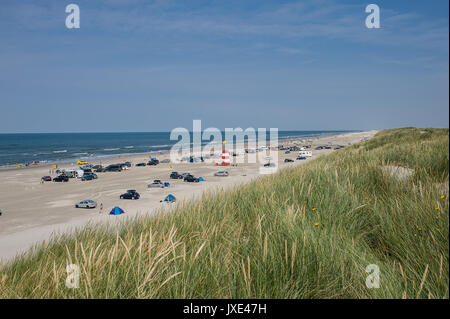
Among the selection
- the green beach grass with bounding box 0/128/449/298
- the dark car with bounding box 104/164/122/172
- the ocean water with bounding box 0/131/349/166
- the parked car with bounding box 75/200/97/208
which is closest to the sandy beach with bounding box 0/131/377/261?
the parked car with bounding box 75/200/97/208

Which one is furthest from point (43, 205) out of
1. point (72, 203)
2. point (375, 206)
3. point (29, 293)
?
point (375, 206)

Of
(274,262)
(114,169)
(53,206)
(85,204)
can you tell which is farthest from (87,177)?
(274,262)

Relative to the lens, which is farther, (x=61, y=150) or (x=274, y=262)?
(x=61, y=150)

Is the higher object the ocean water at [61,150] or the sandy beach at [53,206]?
the ocean water at [61,150]

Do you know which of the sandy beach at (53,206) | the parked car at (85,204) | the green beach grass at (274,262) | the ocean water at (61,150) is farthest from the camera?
the ocean water at (61,150)

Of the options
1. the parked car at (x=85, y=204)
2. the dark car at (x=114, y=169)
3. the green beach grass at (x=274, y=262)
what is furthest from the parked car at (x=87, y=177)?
the green beach grass at (x=274, y=262)

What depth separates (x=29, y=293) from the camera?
8.58 feet

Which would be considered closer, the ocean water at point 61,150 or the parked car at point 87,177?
the parked car at point 87,177

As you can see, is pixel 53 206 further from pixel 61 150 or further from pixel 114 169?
pixel 61 150

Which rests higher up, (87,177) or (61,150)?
(61,150)

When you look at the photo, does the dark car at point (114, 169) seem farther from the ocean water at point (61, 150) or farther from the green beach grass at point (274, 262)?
the green beach grass at point (274, 262)

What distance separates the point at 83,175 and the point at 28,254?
103ft

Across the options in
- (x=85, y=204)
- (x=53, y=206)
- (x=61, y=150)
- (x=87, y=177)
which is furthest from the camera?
(x=61, y=150)
